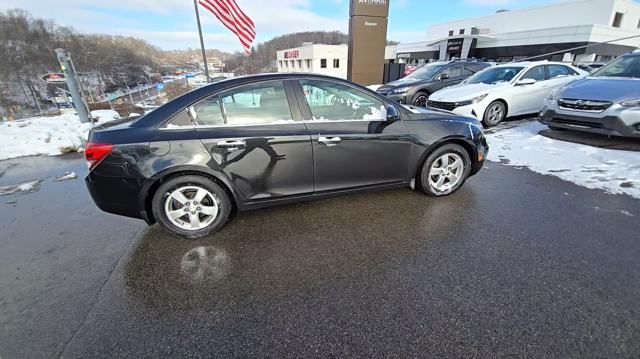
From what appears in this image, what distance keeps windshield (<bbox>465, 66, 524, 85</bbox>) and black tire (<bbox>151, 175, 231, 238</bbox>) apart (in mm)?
7458

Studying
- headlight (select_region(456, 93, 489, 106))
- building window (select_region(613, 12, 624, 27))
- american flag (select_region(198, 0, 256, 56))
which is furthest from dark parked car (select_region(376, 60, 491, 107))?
building window (select_region(613, 12, 624, 27))

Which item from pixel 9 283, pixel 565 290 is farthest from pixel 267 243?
pixel 565 290

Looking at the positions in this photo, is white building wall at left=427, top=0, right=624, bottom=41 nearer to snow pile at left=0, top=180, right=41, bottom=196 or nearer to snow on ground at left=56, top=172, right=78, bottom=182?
snow on ground at left=56, top=172, right=78, bottom=182

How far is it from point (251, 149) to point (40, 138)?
6.77 meters

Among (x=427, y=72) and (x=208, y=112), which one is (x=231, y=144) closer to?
(x=208, y=112)

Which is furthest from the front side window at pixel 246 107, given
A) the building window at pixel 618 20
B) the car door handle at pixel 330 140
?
the building window at pixel 618 20

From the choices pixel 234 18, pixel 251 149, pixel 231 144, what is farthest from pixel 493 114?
pixel 234 18

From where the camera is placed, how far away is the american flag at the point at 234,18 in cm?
792

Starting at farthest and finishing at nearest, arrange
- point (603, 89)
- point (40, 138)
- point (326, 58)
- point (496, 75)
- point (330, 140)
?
1. point (326, 58)
2. point (496, 75)
3. point (40, 138)
4. point (603, 89)
5. point (330, 140)

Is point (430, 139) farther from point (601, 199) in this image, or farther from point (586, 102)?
point (586, 102)

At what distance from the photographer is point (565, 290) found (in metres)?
2.14

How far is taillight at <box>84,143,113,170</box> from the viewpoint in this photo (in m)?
2.62

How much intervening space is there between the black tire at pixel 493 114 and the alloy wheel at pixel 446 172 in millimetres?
4107

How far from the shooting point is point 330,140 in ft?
9.86
